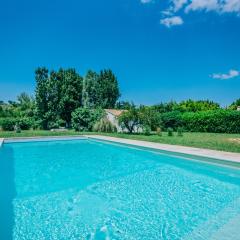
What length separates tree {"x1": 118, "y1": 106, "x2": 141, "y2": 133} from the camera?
20047 mm

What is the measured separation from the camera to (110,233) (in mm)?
4168

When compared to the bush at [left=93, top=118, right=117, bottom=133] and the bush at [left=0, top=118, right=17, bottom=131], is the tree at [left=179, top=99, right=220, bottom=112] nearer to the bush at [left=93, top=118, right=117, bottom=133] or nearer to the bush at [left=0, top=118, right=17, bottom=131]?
the bush at [left=93, top=118, right=117, bottom=133]

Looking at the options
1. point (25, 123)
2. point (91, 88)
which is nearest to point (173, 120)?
point (25, 123)

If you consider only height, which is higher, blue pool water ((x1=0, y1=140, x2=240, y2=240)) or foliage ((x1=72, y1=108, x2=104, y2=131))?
foliage ((x1=72, y1=108, x2=104, y2=131))

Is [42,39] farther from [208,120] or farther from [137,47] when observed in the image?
[208,120]

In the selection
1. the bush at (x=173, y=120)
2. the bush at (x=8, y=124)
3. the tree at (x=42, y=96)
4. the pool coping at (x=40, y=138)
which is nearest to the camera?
the pool coping at (x=40, y=138)

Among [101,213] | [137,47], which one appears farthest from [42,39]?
[101,213]

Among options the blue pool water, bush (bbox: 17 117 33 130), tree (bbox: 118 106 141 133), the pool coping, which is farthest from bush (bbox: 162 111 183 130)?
the blue pool water

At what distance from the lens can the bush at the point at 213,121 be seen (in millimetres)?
21406

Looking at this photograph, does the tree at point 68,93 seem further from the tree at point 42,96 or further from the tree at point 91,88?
the tree at point 91,88

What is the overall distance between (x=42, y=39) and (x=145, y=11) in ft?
27.3

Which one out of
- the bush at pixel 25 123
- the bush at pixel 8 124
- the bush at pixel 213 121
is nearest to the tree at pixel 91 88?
the bush at pixel 25 123

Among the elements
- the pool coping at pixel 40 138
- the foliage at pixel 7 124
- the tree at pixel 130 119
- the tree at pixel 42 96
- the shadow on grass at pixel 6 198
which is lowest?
the shadow on grass at pixel 6 198

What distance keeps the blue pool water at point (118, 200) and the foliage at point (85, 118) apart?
48.8 ft
